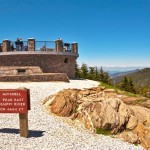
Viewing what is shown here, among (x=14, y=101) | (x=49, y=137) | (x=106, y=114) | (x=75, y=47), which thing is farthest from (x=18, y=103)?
(x=75, y=47)

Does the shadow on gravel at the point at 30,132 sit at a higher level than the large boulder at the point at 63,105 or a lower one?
lower

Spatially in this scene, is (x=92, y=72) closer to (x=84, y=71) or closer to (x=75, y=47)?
(x=84, y=71)

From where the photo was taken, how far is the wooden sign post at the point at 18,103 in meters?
14.4

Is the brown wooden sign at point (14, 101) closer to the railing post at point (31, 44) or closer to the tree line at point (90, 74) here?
the railing post at point (31, 44)

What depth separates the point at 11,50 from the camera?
35.3 metres

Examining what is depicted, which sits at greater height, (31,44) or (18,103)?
(31,44)

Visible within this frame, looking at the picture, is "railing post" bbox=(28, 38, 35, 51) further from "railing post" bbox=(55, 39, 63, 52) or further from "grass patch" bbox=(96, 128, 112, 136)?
"grass patch" bbox=(96, 128, 112, 136)

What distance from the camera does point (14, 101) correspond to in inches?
571

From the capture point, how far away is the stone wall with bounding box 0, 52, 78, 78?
3422 cm

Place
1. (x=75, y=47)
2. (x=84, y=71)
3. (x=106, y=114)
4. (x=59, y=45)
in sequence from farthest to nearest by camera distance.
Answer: (x=84, y=71), (x=75, y=47), (x=59, y=45), (x=106, y=114)

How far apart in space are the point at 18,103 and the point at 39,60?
67.8 feet

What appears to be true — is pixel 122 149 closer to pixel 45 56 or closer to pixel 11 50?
pixel 45 56

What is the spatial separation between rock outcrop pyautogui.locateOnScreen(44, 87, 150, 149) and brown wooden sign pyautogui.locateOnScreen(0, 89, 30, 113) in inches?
178

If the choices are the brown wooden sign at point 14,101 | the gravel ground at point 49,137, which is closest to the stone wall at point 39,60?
the gravel ground at point 49,137
